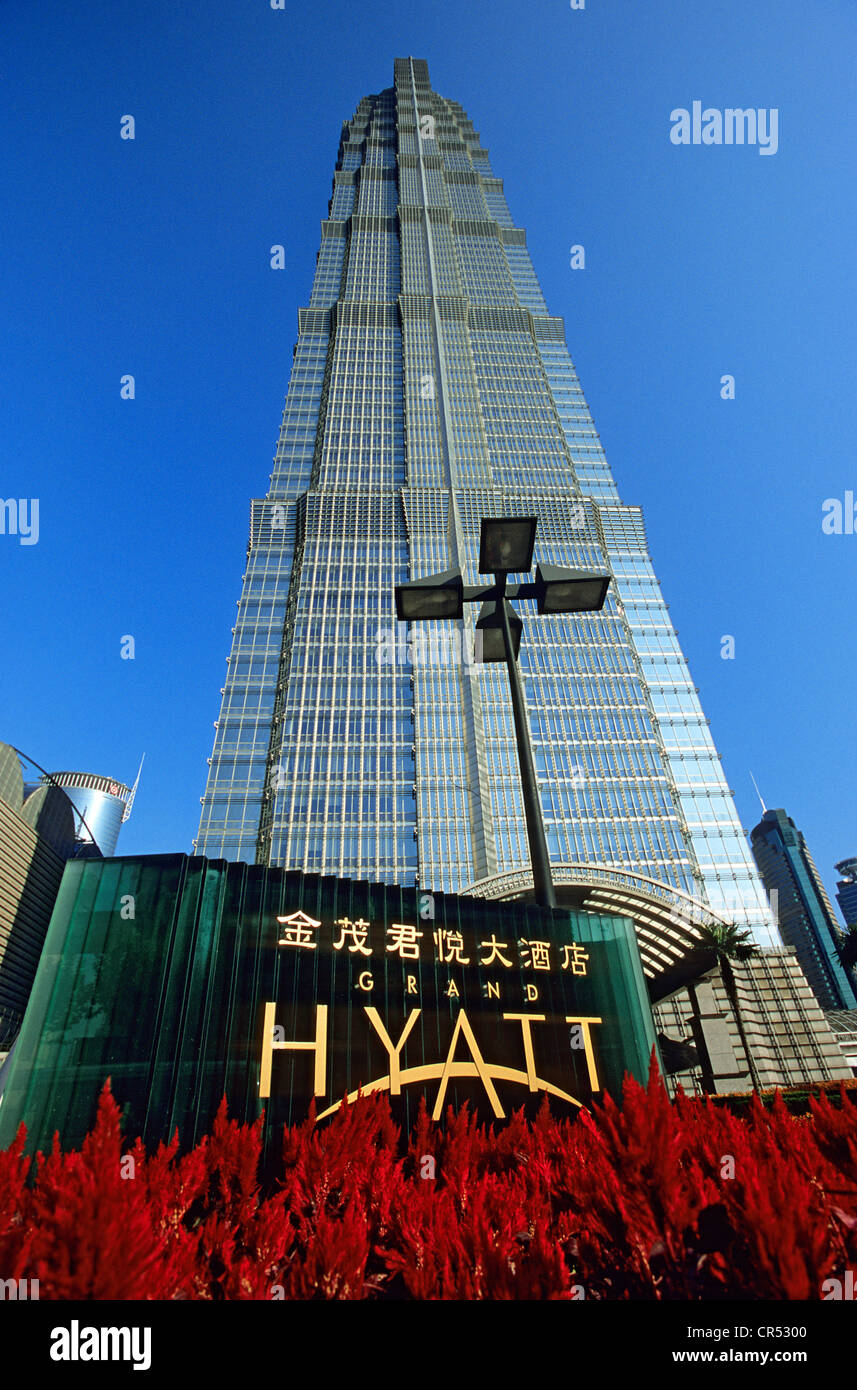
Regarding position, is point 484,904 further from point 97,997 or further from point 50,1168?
point 50,1168

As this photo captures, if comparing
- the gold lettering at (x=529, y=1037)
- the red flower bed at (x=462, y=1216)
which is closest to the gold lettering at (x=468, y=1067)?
the gold lettering at (x=529, y=1037)

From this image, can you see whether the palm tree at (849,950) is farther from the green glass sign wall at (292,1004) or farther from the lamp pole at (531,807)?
the lamp pole at (531,807)

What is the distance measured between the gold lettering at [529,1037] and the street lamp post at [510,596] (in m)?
1.51

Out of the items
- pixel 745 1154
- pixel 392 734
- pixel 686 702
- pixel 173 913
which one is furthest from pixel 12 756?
pixel 686 702

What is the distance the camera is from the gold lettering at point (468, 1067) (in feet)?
26.3

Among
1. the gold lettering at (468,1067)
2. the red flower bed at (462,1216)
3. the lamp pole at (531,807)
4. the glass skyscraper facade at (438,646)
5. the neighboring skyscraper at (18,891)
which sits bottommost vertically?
the red flower bed at (462,1216)

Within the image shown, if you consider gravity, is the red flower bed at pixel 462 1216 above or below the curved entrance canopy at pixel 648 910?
below

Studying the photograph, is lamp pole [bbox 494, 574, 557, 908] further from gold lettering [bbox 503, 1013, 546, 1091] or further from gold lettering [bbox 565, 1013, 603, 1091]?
gold lettering [bbox 565, 1013, 603, 1091]

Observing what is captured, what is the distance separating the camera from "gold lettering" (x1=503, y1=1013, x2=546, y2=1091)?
8492 mm

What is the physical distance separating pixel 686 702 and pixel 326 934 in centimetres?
7083

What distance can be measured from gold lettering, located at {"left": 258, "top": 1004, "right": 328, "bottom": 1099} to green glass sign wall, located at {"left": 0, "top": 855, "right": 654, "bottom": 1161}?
0.02 meters

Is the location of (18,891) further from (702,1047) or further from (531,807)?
(702,1047)

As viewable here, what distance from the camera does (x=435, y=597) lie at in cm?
988
